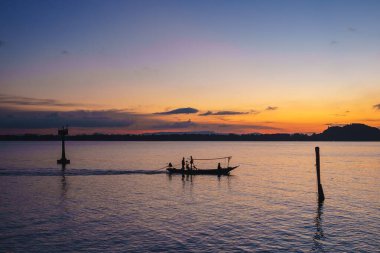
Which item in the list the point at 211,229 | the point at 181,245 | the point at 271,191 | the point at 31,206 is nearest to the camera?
the point at 181,245

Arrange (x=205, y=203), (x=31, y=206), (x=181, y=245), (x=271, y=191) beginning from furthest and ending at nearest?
1. (x=271, y=191)
2. (x=205, y=203)
3. (x=31, y=206)
4. (x=181, y=245)

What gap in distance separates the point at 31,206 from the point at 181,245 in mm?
21904

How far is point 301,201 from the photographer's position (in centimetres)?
4428

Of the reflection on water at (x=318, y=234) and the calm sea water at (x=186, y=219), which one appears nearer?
the reflection on water at (x=318, y=234)

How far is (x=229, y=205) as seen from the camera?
41156 mm

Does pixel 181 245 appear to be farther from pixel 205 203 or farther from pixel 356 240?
pixel 205 203

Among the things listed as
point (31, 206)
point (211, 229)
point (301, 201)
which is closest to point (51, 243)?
point (211, 229)

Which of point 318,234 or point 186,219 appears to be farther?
point 186,219

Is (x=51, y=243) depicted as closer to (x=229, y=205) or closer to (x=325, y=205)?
(x=229, y=205)

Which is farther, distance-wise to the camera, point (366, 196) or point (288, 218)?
point (366, 196)

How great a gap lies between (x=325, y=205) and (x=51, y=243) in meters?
29.7

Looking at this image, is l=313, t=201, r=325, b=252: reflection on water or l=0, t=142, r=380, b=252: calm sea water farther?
l=0, t=142, r=380, b=252: calm sea water

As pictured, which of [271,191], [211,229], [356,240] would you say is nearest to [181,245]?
[211,229]

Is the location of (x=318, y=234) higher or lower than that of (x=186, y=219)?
lower
